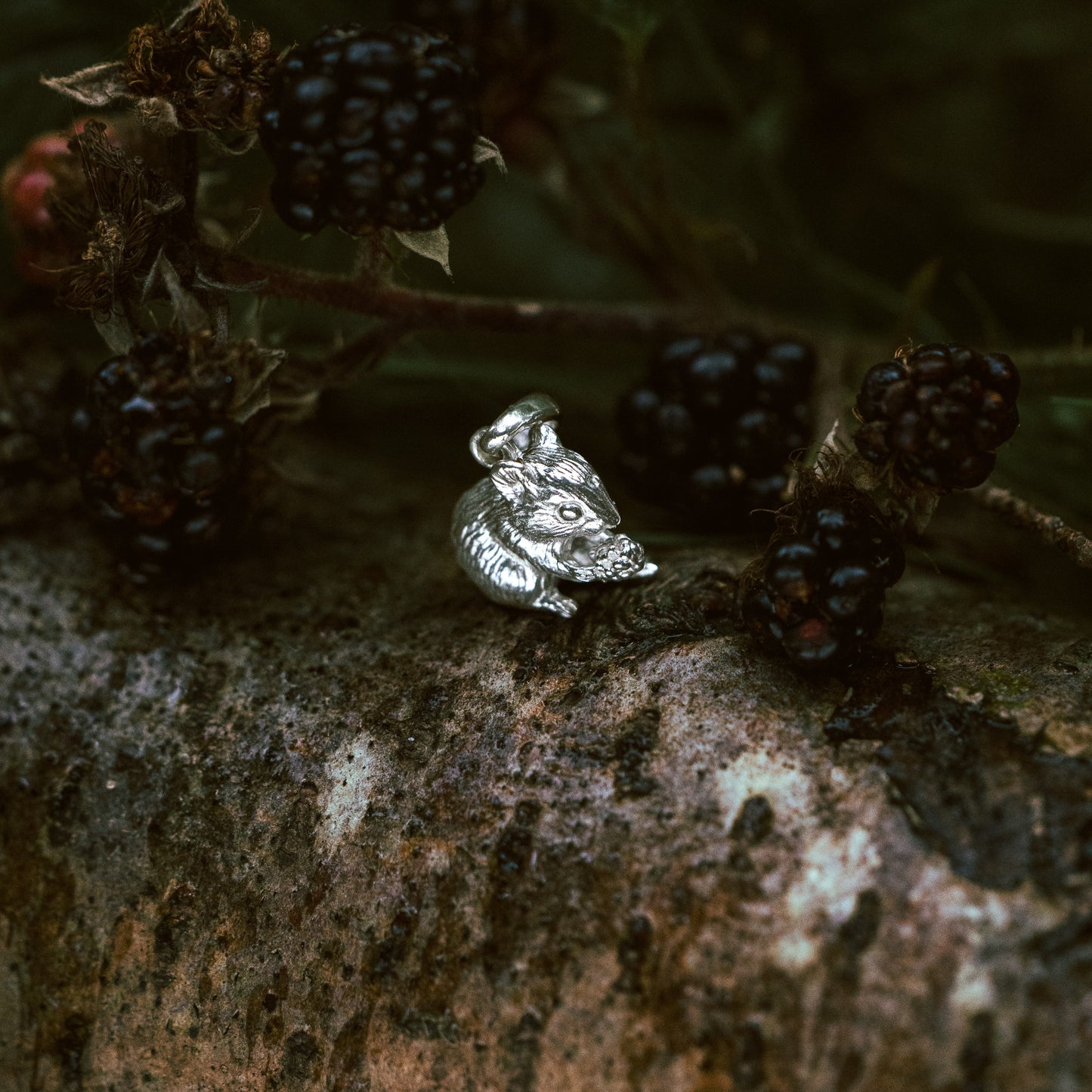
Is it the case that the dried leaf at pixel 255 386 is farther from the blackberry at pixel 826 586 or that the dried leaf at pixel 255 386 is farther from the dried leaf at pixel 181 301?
the blackberry at pixel 826 586

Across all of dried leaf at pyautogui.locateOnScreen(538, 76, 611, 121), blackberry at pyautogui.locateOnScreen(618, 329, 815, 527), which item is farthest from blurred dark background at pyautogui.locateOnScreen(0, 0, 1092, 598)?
blackberry at pyautogui.locateOnScreen(618, 329, 815, 527)

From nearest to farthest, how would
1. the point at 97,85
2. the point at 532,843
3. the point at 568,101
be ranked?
the point at 532,843 < the point at 97,85 < the point at 568,101

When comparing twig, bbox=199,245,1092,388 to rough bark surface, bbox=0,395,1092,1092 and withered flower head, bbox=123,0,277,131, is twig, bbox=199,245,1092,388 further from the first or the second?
rough bark surface, bbox=0,395,1092,1092

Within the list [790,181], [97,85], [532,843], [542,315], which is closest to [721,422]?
[542,315]

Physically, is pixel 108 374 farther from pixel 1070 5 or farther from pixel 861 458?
pixel 1070 5

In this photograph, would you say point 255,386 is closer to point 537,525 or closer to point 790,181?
point 537,525
